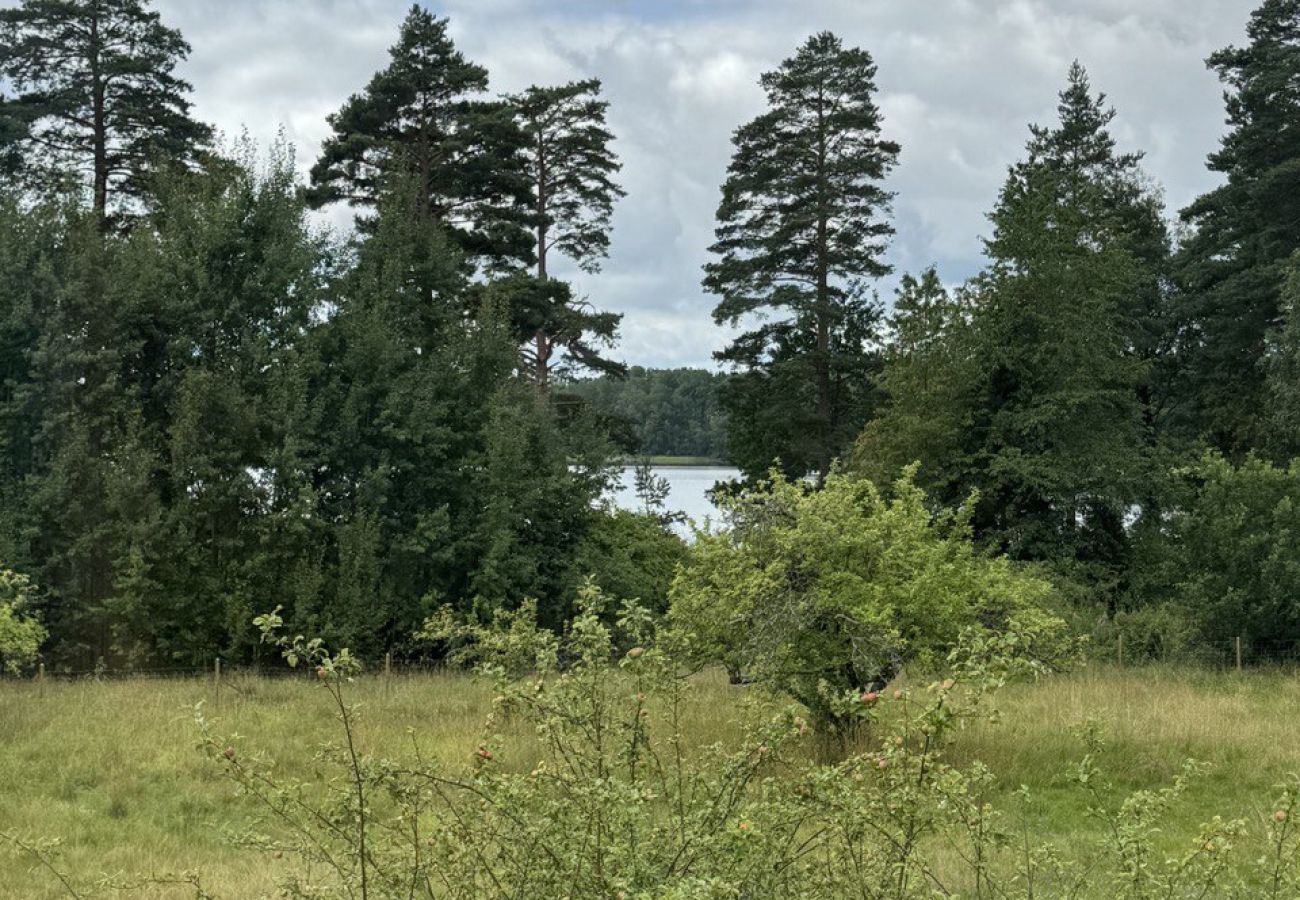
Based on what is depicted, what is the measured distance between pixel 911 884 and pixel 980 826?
1.24 feet

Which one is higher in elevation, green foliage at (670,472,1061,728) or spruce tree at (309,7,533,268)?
spruce tree at (309,7,533,268)

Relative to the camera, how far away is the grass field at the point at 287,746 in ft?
31.1

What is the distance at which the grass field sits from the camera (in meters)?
9.48

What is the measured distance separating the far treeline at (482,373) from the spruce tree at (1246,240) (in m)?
0.13

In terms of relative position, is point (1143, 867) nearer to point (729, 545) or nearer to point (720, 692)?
point (729, 545)

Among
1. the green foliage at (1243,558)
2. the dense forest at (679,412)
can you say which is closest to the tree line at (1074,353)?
the green foliage at (1243,558)

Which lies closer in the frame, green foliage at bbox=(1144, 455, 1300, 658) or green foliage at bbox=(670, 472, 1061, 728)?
green foliage at bbox=(670, 472, 1061, 728)

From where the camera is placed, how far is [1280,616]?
837 inches

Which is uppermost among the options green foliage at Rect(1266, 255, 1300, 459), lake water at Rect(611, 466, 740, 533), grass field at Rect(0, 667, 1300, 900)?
green foliage at Rect(1266, 255, 1300, 459)

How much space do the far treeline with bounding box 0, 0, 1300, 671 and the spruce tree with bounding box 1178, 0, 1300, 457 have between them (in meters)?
0.13

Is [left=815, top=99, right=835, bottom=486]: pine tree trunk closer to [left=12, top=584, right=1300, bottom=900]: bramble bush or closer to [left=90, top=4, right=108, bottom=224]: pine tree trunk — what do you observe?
[left=90, top=4, right=108, bottom=224]: pine tree trunk

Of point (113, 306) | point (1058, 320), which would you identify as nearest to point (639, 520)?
point (1058, 320)

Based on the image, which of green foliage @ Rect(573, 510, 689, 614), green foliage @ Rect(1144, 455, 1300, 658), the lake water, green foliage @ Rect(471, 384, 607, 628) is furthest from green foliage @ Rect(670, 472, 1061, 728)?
the lake water

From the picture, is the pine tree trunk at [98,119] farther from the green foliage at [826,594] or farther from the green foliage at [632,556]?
the green foliage at [826,594]
